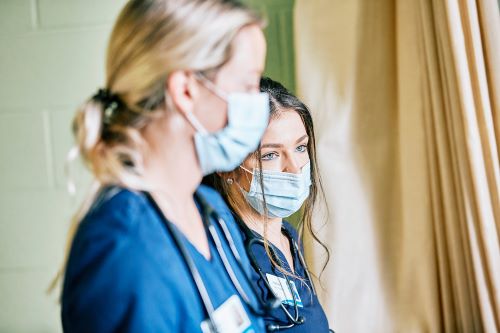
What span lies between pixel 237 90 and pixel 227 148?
9 cm

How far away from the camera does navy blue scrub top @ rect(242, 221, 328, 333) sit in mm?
891

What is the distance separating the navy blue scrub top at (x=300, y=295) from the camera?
0.89 m

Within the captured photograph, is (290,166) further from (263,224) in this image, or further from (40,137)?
(40,137)

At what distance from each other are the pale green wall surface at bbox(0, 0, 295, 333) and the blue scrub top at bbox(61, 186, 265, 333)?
0.59m

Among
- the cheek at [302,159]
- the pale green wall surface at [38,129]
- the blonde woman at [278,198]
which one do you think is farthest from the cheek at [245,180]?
the pale green wall surface at [38,129]

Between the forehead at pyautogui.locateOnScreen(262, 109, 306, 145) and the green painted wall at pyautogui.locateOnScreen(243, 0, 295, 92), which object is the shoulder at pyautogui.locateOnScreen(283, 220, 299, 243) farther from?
the green painted wall at pyautogui.locateOnScreen(243, 0, 295, 92)

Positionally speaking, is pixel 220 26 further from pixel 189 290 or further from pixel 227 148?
pixel 189 290

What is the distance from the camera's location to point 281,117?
990mm

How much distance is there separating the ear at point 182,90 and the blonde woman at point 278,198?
302 mm

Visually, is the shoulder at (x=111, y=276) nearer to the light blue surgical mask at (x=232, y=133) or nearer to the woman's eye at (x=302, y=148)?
the light blue surgical mask at (x=232, y=133)

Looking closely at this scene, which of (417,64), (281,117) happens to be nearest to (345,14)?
(417,64)

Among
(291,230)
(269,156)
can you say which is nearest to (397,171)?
(291,230)

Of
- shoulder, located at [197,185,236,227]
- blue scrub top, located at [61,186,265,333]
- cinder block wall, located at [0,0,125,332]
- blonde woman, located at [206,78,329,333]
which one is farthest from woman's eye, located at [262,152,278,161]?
cinder block wall, located at [0,0,125,332]

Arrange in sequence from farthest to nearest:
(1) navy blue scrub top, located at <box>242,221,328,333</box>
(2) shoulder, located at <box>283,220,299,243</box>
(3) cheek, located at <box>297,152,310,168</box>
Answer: (2) shoulder, located at <box>283,220,299,243</box>
(3) cheek, located at <box>297,152,310,168</box>
(1) navy blue scrub top, located at <box>242,221,328,333</box>
